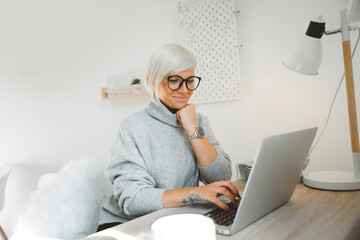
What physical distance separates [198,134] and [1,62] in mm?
2753

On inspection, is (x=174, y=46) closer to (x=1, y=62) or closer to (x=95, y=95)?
(x=95, y=95)

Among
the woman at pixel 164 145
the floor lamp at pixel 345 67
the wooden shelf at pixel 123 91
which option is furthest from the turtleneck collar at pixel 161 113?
the wooden shelf at pixel 123 91

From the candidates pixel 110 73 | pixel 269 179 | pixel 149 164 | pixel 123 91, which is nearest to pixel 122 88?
pixel 123 91

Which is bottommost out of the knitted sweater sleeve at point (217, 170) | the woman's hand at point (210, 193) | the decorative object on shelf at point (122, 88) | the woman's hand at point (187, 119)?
the knitted sweater sleeve at point (217, 170)

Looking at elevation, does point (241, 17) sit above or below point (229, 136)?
above

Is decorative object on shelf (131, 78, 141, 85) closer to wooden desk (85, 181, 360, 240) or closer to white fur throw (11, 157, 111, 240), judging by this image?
white fur throw (11, 157, 111, 240)

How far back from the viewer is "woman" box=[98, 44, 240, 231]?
3.52ft

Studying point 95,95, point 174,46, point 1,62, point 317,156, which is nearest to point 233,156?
point 317,156

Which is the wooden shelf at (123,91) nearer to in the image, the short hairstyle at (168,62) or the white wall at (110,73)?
the white wall at (110,73)

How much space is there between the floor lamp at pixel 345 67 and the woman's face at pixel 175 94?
1.39 feet

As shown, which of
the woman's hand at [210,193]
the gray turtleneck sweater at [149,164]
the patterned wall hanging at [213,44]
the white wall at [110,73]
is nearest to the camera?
the woman's hand at [210,193]

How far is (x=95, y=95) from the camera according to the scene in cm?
256

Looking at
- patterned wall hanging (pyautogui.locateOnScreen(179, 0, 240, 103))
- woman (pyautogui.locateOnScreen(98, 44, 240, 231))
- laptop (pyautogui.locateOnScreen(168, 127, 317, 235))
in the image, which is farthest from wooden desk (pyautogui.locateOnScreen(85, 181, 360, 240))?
patterned wall hanging (pyautogui.locateOnScreen(179, 0, 240, 103))

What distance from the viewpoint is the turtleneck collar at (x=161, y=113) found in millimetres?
1225
